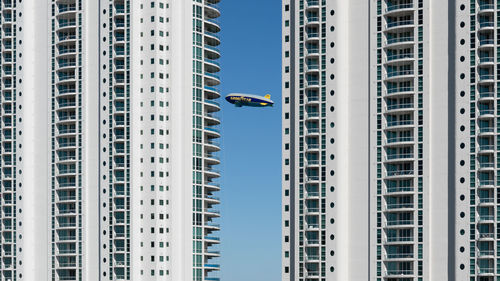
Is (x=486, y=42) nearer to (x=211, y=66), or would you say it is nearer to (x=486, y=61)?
(x=486, y=61)

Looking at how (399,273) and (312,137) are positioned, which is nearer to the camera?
(399,273)

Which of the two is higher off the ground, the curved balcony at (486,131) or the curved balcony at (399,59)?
the curved balcony at (399,59)

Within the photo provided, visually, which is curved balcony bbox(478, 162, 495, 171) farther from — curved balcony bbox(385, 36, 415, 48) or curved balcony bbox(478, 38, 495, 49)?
curved balcony bbox(385, 36, 415, 48)

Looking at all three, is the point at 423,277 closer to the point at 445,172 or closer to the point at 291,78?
the point at 445,172

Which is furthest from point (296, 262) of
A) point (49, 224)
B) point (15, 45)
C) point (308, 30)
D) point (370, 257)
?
point (15, 45)

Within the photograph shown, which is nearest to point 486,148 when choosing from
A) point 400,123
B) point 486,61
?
point 486,61

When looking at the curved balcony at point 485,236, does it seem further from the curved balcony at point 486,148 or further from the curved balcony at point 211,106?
the curved balcony at point 211,106

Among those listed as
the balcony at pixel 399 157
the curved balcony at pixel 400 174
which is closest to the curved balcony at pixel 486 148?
the balcony at pixel 399 157
